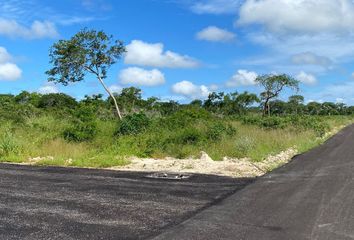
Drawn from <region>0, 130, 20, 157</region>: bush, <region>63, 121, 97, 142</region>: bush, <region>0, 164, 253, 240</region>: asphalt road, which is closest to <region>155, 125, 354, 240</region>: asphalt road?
<region>0, 164, 253, 240</region>: asphalt road

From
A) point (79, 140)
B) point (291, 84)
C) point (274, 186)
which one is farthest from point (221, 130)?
point (291, 84)

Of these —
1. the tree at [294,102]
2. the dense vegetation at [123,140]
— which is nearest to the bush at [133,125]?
the dense vegetation at [123,140]

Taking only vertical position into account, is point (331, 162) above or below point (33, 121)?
below

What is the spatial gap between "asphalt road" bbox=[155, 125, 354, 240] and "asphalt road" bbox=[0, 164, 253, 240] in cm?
43

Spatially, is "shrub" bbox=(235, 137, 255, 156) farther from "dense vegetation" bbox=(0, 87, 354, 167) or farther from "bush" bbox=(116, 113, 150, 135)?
"bush" bbox=(116, 113, 150, 135)

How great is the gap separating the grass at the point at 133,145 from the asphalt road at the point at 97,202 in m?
3.68

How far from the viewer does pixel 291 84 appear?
6462 cm

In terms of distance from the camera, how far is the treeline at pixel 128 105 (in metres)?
35.0

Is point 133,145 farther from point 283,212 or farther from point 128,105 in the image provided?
point 128,105

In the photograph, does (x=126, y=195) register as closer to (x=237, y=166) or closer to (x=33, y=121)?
(x=237, y=166)

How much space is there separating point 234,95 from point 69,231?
216 feet

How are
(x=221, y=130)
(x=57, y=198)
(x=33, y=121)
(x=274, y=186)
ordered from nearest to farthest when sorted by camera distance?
(x=57, y=198) → (x=274, y=186) → (x=221, y=130) → (x=33, y=121)

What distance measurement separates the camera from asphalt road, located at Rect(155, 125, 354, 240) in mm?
6598

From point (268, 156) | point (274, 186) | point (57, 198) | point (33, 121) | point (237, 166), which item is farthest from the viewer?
point (33, 121)
